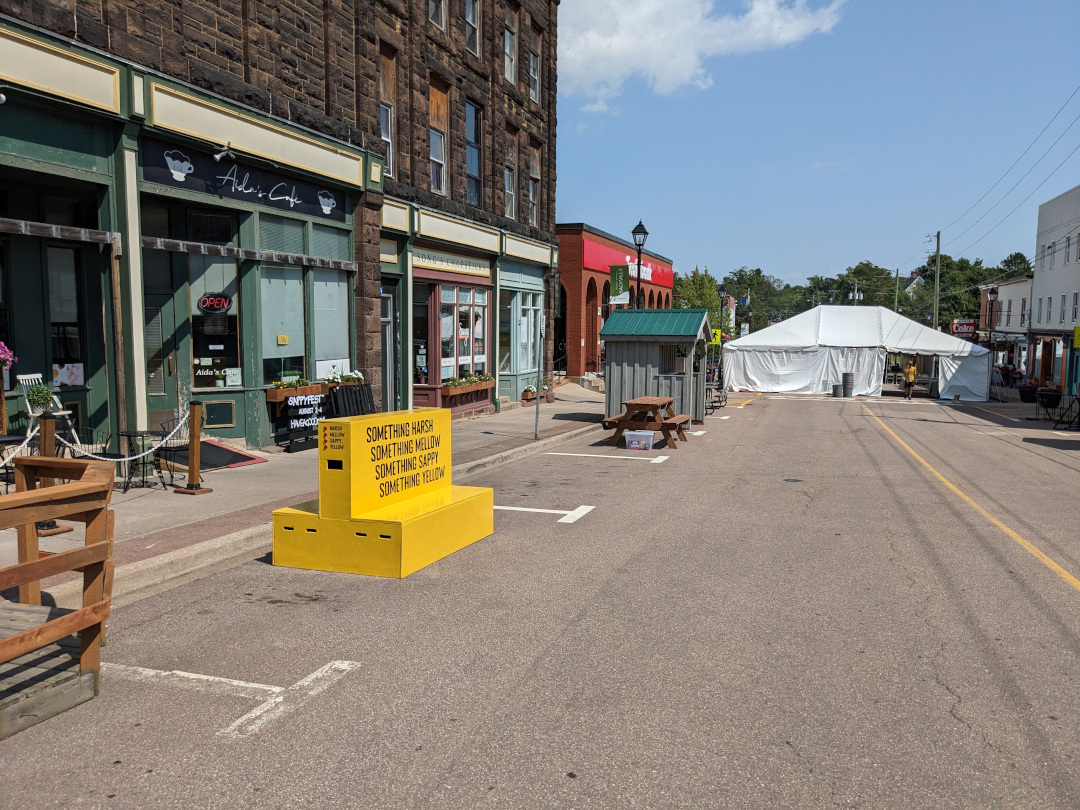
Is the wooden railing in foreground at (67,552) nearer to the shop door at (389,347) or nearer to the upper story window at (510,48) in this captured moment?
the shop door at (389,347)

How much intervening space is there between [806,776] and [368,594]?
3827 millimetres

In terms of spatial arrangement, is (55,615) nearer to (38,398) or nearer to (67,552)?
(67,552)

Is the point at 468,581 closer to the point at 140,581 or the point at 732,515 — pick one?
the point at 140,581

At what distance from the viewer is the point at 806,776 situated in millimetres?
3850

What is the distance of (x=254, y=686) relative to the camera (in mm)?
4809

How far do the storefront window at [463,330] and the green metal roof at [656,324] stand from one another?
349 cm

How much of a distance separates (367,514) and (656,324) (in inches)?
574

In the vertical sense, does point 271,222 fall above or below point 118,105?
below

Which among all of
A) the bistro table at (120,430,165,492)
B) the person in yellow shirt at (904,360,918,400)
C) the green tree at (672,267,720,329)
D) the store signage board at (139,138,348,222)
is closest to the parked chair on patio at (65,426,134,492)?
the bistro table at (120,430,165,492)

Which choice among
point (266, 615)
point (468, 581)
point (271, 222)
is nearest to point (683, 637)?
point (468, 581)

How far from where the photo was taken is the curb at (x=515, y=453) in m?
13.2

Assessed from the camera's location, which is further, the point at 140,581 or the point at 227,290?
the point at 227,290

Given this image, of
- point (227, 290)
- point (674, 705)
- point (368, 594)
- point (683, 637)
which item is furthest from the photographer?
point (227, 290)

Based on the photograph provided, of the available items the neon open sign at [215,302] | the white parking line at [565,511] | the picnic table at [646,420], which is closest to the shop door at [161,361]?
the neon open sign at [215,302]
